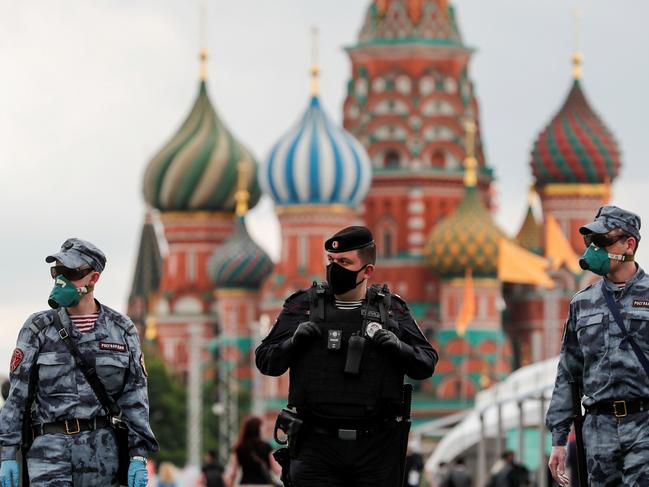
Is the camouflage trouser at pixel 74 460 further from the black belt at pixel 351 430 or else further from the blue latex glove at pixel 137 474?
the black belt at pixel 351 430

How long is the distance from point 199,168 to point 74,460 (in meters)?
83.6

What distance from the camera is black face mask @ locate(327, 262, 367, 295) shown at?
436 inches

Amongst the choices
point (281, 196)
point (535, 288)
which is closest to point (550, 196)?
point (535, 288)

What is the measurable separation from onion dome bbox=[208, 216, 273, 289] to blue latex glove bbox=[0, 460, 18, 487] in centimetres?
7871

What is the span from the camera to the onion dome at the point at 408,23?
8781cm

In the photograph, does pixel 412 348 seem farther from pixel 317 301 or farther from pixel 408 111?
pixel 408 111

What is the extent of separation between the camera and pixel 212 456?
22.0m

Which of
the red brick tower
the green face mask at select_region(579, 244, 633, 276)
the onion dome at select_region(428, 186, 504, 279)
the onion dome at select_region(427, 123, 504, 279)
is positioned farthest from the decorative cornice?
the green face mask at select_region(579, 244, 633, 276)

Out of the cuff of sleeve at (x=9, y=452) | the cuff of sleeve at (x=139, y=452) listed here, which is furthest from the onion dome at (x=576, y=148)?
the cuff of sleeve at (x=9, y=452)

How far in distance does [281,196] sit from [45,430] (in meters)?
74.5

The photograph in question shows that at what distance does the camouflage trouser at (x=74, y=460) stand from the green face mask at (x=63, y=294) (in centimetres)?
49

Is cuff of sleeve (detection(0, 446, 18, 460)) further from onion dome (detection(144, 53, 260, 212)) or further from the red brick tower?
onion dome (detection(144, 53, 260, 212))

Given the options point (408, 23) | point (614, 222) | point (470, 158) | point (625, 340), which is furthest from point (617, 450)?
point (408, 23)

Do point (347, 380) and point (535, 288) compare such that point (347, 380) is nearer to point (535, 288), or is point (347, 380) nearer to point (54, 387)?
point (54, 387)
